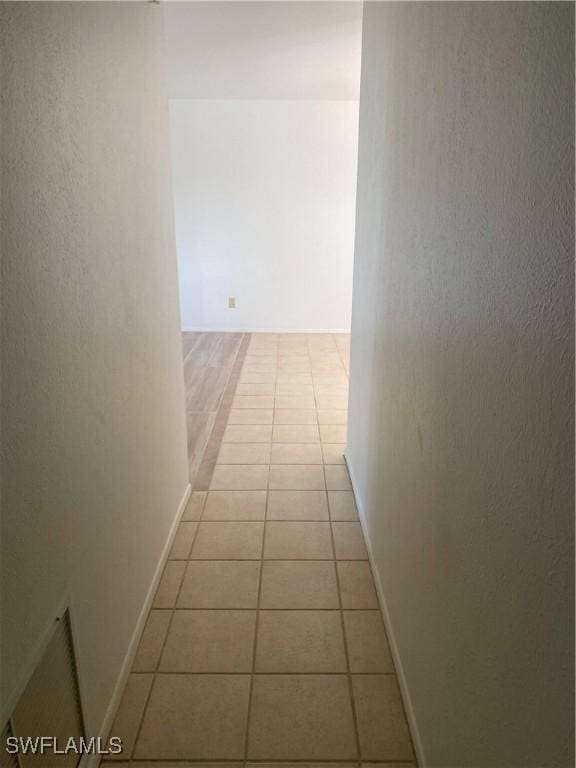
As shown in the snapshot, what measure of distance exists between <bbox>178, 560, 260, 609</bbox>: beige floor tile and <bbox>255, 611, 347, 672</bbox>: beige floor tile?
122 millimetres

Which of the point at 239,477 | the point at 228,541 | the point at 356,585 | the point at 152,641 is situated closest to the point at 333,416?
A: the point at 239,477

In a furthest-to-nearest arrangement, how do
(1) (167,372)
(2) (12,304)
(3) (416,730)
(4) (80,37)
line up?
(1) (167,372) < (3) (416,730) < (4) (80,37) < (2) (12,304)

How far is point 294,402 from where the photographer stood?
3842 mm

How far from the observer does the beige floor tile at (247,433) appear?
3205 millimetres

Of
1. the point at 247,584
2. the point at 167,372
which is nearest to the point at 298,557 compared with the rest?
the point at 247,584

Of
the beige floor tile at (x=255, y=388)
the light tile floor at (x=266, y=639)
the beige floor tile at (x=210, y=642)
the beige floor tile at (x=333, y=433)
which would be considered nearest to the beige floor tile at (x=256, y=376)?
the beige floor tile at (x=255, y=388)

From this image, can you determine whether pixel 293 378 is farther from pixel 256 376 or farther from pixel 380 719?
pixel 380 719

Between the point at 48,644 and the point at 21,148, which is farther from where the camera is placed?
the point at 48,644

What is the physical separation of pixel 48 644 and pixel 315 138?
5.43 metres

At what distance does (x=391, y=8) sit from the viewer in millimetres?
1645

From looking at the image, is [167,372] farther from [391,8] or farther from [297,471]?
[391,8]

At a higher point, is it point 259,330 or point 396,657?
point 259,330

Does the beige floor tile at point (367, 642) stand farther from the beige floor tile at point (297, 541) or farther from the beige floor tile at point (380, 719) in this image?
the beige floor tile at point (297, 541)

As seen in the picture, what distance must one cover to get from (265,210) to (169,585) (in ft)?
15.0
